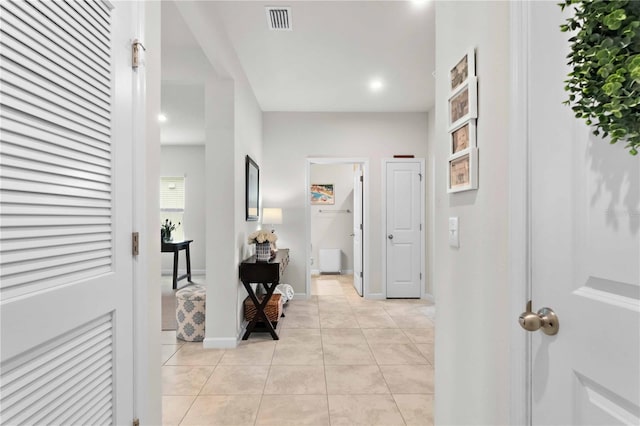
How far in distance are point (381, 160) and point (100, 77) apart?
424 centimetres

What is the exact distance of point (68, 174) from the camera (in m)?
0.98

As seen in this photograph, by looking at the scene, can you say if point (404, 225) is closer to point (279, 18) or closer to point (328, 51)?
point (328, 51)

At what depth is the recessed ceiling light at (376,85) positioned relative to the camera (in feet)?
12.7

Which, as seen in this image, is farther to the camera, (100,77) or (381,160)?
(381,160)

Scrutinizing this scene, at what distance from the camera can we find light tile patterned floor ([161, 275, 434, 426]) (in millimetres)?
2041

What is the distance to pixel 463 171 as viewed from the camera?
1.32 meters

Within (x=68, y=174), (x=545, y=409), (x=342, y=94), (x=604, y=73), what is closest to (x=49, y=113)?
(x=68, y=174)

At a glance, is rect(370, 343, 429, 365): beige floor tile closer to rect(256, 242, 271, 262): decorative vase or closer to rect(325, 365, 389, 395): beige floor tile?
rect(325, 365, 389, 395): beige floor tile

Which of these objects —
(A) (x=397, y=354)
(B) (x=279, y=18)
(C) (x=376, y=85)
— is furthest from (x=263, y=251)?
(C) (x=376, y=85)

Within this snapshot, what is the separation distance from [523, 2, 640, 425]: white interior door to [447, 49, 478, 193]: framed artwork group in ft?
1.01

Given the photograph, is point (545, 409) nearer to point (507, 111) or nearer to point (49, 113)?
point (507, 111)

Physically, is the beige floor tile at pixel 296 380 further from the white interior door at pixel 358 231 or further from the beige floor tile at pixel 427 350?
the white interior door at pixel 358 231

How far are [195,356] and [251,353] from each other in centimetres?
48

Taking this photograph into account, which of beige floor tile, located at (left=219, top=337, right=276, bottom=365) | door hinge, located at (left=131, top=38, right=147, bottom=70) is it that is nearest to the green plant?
door hinge, located at (left=131, top=38, right=147, bottom=70)
